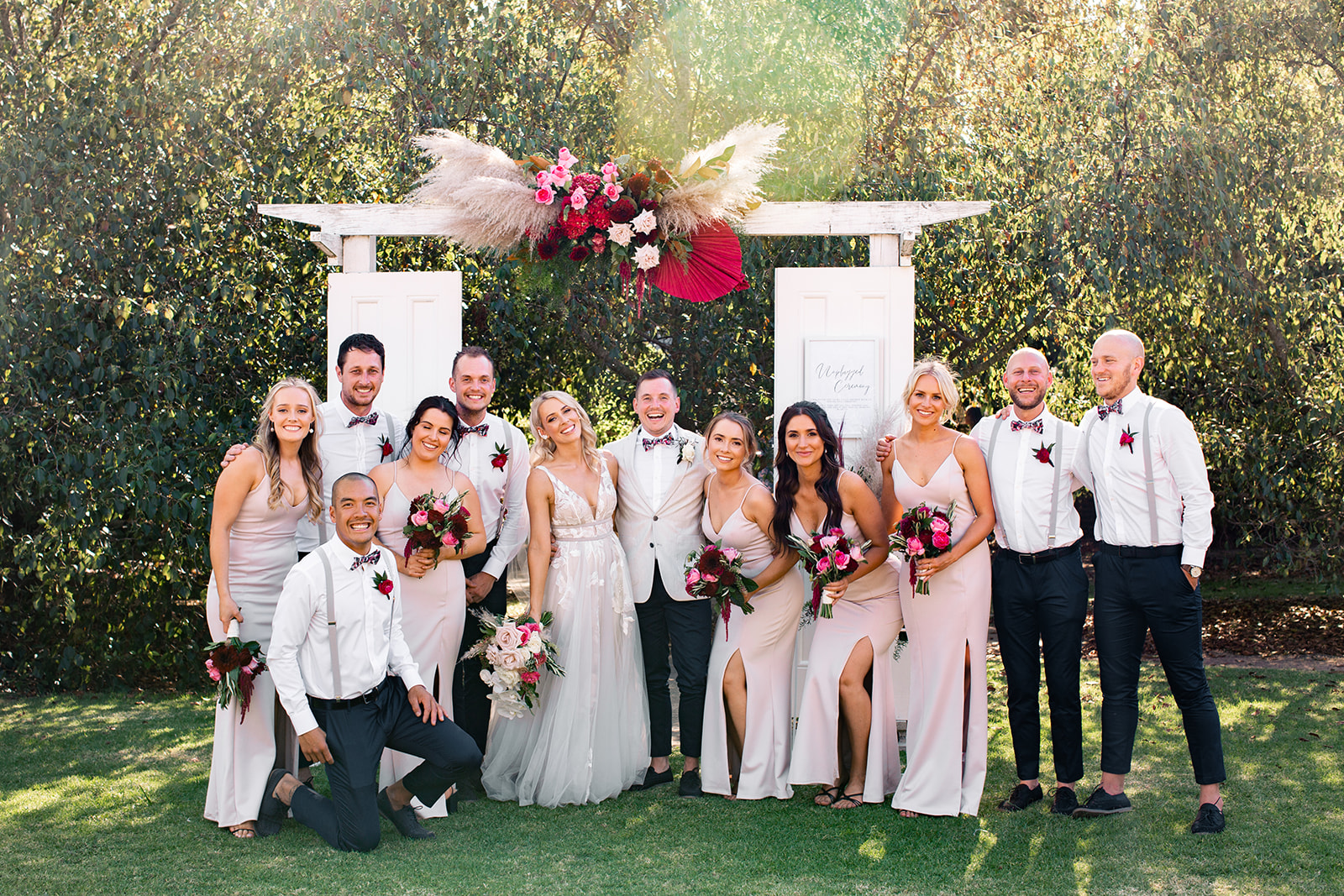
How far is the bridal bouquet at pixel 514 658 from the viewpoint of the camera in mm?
5145

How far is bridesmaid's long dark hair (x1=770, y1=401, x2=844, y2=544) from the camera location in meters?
5.25

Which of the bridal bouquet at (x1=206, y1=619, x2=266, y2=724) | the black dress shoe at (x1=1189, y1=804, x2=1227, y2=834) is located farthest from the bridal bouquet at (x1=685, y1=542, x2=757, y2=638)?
the black dress shoe at (x1=1189, y1=804, x2=1227, y2=834)

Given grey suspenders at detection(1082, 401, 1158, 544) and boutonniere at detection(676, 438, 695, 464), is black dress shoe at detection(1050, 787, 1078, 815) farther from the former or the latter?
boutonniere at detection(676, 438, 695, 464)

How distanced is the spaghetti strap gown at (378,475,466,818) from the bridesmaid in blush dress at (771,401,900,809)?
1.55 m

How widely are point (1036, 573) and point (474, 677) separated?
110 inches

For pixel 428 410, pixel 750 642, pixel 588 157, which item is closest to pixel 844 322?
pixel 750 642

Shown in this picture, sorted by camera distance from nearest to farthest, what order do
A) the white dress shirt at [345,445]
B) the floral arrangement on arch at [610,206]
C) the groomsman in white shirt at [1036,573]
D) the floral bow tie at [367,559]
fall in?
the floral bow tie at [367,559]
the groomsman in white shirt at [1036,573]
the white dress shirt at [345,445]
the floral arrangement on arch at [610,206]

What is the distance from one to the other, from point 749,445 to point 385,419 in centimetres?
180

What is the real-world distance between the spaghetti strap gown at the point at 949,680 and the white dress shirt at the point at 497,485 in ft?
6.38

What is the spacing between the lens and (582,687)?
5418 mm

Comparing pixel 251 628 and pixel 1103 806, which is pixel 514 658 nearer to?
pixel 251 628

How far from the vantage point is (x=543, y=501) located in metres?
5.39

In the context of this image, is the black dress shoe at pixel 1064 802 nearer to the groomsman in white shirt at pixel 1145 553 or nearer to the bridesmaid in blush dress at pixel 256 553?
the groomsman in white shirt at pixel 1145 553

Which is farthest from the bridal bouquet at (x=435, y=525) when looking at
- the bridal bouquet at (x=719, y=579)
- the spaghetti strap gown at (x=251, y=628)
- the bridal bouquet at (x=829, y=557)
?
the bridal bouquet at (x=829, y=557)
